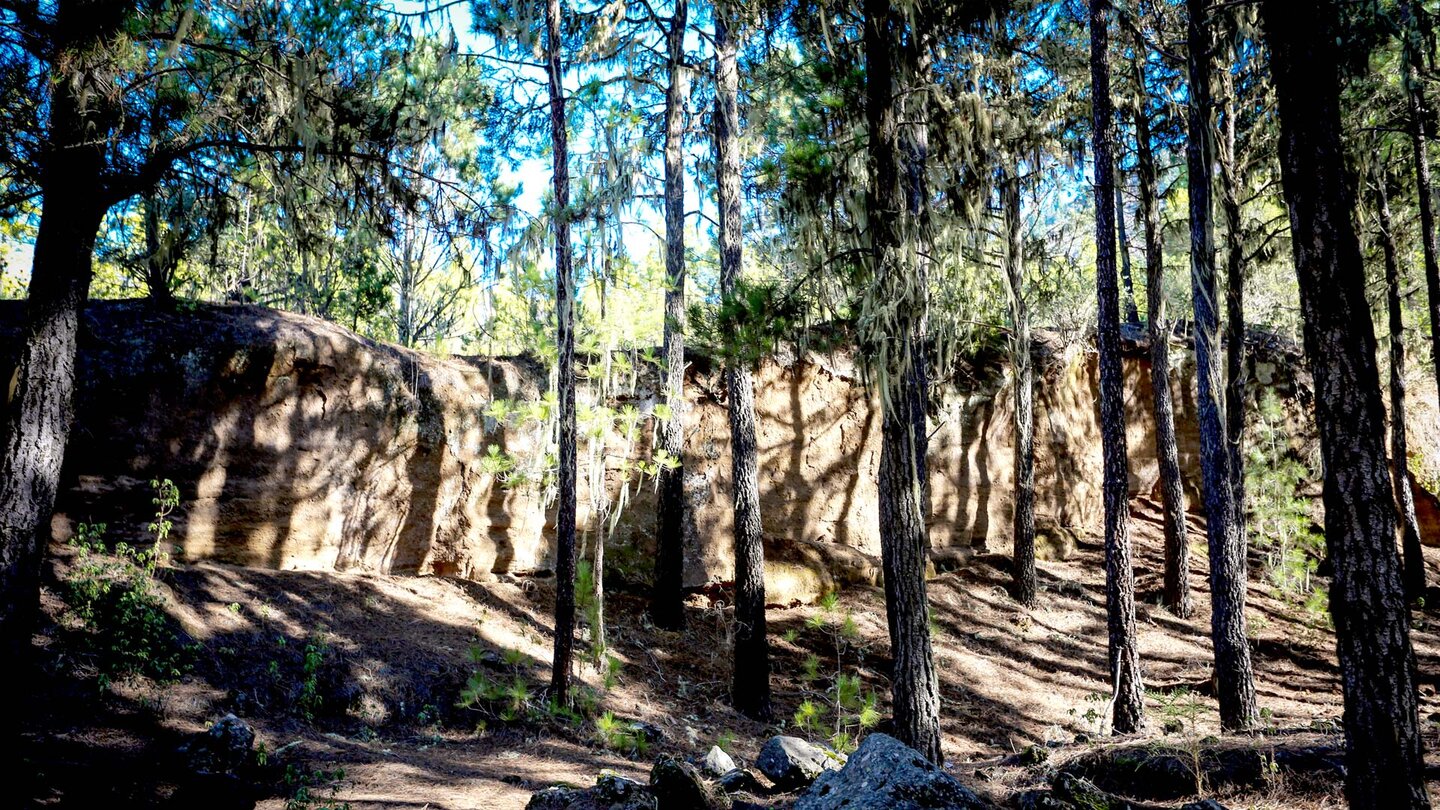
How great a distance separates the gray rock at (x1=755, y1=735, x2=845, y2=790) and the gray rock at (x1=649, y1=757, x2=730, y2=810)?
2.51ft

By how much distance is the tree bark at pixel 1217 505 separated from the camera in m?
8.73

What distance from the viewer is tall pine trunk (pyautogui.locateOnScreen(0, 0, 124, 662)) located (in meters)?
6.02

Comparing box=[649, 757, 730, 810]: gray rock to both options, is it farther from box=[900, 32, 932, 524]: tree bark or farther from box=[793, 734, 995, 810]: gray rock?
box=[900, 32, 932, 524]: tree bark

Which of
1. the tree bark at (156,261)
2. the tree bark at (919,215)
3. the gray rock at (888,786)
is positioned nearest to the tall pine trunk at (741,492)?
the tree bark at (919,215)

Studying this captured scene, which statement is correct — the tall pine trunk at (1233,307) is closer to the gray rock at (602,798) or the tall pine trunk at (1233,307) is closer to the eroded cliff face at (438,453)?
the eroded cliff face at (438,453)

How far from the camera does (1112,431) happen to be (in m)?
9.80

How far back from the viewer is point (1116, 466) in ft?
32.1

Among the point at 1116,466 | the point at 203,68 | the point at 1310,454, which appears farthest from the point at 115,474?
the point at 1310,454

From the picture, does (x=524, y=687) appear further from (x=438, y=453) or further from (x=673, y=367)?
(x=673, y=367)

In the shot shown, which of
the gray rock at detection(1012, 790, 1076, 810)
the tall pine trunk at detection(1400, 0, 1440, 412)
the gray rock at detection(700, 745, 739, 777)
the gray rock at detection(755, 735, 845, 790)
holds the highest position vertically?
the tall pine trunk at detection(1400, 0, 1440, 412)

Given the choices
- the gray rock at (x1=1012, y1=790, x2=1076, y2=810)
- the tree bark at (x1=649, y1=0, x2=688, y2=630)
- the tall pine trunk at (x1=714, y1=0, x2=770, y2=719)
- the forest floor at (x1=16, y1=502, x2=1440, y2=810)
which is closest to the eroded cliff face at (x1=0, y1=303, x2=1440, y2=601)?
the forest floor at (x1=16, y1=502, x2=1440, y2=810)

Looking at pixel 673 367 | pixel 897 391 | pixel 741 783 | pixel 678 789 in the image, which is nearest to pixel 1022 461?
pixel 673 367

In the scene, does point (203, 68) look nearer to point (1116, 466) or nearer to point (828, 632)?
point (1116, 466)

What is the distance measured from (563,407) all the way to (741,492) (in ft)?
9.34
